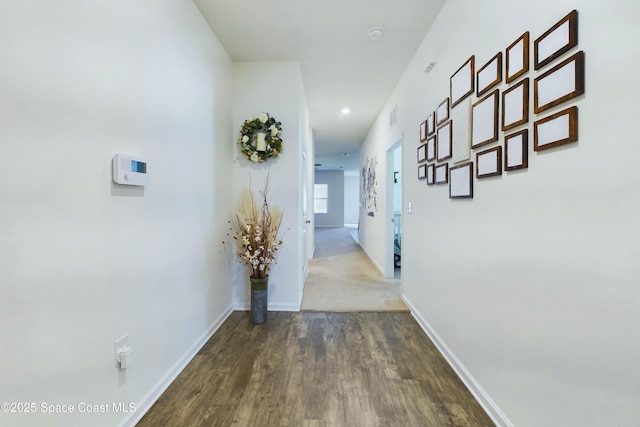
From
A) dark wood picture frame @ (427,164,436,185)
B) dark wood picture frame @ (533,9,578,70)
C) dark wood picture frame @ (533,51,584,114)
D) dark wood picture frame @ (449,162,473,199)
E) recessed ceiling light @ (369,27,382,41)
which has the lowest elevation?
dark wood picture frame @ (449,162,473,199)

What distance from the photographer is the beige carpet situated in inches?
127

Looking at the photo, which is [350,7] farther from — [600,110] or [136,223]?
[136,223]

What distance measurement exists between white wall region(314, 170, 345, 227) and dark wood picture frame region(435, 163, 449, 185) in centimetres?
1067

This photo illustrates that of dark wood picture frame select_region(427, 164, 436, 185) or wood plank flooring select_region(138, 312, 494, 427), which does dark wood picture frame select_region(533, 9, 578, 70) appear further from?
wood plank flooring select_region(138, 312, 494, 427)

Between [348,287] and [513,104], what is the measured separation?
300cm

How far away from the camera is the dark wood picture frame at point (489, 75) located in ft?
4.97

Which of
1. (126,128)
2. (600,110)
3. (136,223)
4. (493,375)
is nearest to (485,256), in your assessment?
(493,375)

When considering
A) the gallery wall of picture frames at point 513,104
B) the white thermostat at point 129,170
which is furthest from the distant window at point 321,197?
the white thermostat at point 129,170

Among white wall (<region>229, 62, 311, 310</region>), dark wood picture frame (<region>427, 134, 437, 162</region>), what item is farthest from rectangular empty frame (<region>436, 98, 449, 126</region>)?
white wall (<region>229, 62, 311, 310</region>)

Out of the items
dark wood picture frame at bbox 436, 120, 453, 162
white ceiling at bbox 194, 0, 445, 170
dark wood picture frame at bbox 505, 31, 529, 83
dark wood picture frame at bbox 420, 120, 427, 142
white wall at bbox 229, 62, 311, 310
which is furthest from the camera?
white wall at bbox 229, 62, 311, 310

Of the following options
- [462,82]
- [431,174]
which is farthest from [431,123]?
[462,82]

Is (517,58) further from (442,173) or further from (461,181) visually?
(442,173)

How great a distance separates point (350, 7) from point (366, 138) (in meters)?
4.31

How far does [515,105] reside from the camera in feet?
4.49
